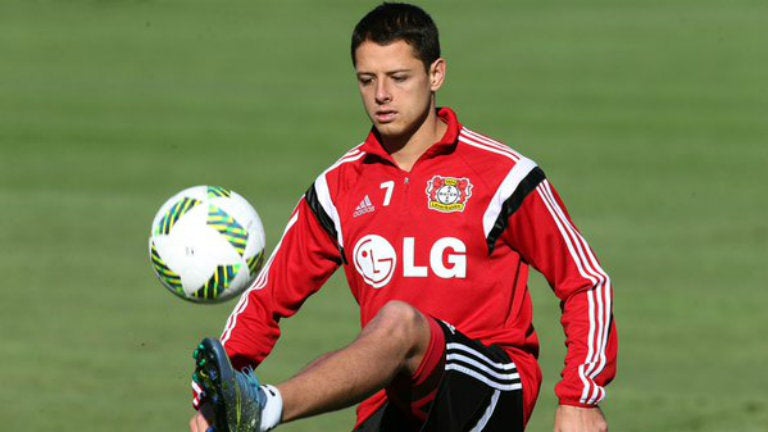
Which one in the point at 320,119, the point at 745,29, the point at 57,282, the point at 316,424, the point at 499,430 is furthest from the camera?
the point at 745,29

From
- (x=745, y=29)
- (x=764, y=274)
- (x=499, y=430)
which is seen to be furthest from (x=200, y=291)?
(x=745, y=29)

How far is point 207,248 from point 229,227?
0.20 metres

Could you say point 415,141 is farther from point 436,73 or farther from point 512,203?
point 512,203

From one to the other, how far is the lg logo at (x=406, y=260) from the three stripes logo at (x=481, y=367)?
0.37 metres

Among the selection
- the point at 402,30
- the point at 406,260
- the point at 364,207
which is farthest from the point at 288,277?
the point at 402,30

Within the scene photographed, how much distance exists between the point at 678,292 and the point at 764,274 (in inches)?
34.5

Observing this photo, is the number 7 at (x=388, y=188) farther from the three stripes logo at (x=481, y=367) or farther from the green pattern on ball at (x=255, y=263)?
the green pattern on ball at (x=255, y=263)

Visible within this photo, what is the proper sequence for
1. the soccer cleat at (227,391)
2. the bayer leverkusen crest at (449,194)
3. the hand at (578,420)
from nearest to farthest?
1. the soccer cleat at (227,391)
2. the hand at (578,420)
3. the bayer leverkusen crest at (449,194)

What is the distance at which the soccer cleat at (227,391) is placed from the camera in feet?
19.1

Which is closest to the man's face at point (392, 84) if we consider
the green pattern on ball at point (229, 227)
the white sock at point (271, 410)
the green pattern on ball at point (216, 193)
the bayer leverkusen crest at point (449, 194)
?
the bayer leverkusen crest at point (449, 194)

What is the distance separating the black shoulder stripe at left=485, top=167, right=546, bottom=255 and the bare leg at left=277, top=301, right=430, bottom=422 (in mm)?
633

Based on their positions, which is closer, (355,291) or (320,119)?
(355,291)

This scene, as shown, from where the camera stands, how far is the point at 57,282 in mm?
12781

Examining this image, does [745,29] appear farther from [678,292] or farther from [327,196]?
[327,196]
